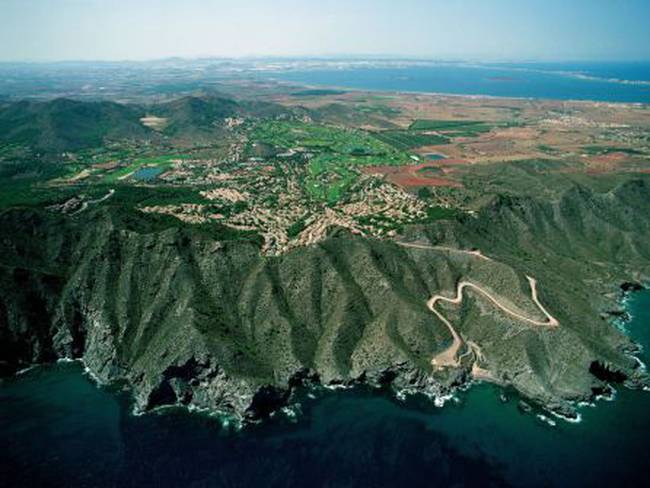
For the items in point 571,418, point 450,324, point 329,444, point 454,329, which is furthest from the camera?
point 450,324

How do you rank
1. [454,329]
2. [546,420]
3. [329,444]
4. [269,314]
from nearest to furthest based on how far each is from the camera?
[329,444], [546,420], [269,314], [454,329]

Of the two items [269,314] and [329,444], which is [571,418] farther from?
[269,314]

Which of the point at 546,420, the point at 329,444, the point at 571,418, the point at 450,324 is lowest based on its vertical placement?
the point at 329,444

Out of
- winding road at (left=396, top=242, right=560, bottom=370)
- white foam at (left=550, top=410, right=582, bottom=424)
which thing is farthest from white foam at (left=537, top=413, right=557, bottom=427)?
winding road at (left=396, top=242, right=560, bottom=370)

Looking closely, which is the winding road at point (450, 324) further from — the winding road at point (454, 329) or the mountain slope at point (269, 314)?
the mountain slope at point (269, 314)

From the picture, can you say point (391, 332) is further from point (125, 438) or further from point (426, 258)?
point (125, 438)

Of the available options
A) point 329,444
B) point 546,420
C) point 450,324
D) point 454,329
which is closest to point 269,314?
point 329,444

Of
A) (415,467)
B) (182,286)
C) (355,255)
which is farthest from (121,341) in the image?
(415,467)

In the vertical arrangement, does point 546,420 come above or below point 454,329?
below

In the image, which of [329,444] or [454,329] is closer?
[329,444]

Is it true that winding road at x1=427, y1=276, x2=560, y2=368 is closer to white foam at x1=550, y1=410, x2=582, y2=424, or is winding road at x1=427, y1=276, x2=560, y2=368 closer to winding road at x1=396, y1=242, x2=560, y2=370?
winding road at x1=396, y1=242, x2=560, y2=370
